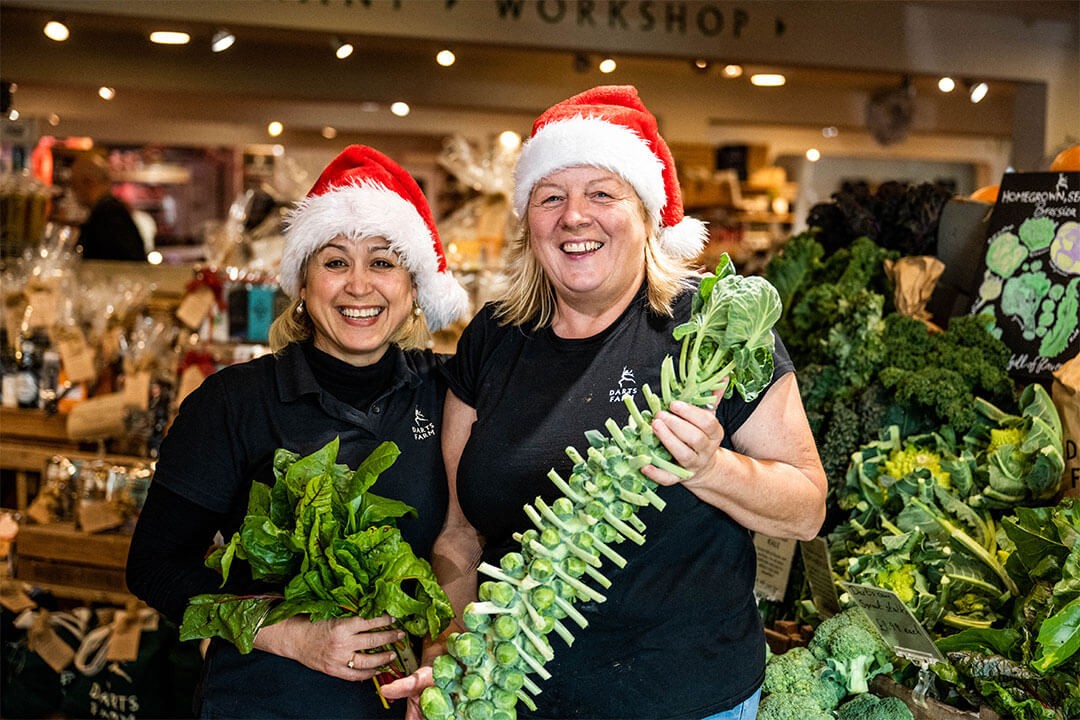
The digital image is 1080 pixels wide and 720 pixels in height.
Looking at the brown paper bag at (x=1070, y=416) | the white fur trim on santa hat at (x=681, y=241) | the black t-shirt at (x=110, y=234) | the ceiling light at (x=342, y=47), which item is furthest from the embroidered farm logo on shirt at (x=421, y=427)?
the black t-shirt at (x=110, y=234)

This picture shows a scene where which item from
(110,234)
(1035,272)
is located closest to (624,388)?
(1035,272)

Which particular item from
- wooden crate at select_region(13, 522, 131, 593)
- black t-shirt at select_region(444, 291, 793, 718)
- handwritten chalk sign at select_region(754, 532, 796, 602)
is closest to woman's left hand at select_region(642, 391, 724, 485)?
black t-shirt at select_region(444, 291, 793, 718)

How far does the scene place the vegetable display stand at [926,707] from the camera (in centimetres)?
188

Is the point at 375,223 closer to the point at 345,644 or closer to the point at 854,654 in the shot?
the point at 345,644

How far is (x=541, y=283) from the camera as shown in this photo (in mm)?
1958

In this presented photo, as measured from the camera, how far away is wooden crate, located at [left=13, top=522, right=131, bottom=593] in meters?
3.65

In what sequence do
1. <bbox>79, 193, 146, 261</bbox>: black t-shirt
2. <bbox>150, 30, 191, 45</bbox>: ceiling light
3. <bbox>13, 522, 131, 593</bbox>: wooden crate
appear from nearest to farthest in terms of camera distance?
1. <bbox>13, 522, 131, 593</bbox>: wooden crate
2. <bbox>79, 193, 146, 261</bbox>: black t-shirt
3. <bbox>150, 30, 191, 45</bbox>: ceiling light

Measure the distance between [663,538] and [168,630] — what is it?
243cm

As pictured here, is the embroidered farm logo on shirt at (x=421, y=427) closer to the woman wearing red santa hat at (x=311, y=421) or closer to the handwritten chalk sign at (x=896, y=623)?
the woman wearing red santa hat at (x=311, y=421)

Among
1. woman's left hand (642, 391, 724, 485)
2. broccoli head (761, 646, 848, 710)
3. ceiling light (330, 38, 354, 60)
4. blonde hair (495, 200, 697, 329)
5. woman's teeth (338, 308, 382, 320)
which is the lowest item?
broccoli head (761, 646, 848, 710)

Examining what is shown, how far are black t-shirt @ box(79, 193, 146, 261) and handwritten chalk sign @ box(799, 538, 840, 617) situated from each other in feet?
16.2

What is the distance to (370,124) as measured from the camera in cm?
1211

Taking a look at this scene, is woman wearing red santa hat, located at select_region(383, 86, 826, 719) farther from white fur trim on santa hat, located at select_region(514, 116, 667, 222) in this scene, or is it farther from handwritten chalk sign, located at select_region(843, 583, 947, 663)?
handwritten chalk sign, located at select_region(843, 583, 947, 663)

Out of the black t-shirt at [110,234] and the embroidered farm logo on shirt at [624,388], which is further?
the black t-shirt at [110,234]
